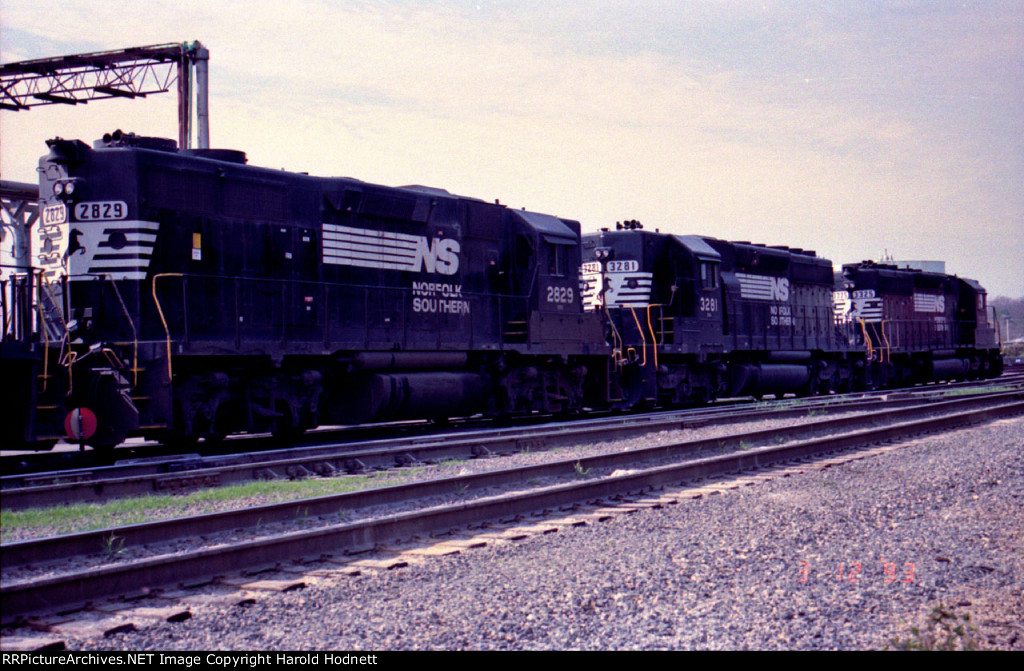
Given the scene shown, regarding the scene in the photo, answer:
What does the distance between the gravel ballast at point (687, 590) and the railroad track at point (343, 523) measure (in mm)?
537

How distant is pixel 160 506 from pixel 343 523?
175cm

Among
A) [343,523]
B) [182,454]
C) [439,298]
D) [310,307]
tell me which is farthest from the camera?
[439,298]

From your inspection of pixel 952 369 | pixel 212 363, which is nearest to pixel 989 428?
pixel 212 363

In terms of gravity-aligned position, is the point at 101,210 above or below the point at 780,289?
above

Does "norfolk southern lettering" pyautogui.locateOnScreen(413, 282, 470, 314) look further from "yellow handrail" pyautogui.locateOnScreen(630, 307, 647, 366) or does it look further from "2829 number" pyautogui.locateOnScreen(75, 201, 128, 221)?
"yellow handrail" pyautogui.locateOnScreen(630, 307, 647, 366)

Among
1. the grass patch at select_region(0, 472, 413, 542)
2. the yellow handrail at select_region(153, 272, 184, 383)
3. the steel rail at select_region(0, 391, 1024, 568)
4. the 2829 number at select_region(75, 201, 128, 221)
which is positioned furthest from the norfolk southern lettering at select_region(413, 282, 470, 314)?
the grass patch at select_region(0, 472, 413, 542)

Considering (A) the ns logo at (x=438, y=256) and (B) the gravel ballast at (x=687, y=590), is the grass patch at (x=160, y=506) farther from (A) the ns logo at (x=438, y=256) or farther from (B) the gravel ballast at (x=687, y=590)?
(A) the ns logo at (x=438, y=256)

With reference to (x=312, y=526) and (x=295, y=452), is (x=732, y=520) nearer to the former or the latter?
(x=312, y=526)

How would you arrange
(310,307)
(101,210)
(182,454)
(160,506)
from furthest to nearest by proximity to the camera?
(310,307), (101,210), (182,454), (160,506)

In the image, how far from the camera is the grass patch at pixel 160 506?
21.1 feet

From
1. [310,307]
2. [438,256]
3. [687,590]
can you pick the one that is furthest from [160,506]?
[438,256]

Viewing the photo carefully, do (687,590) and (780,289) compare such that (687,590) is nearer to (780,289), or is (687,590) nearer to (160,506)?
(160,506)

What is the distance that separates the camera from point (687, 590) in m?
4.91

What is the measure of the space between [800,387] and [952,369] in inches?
421
